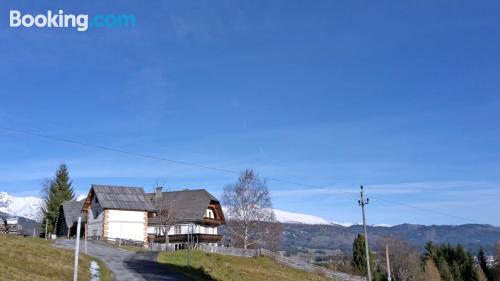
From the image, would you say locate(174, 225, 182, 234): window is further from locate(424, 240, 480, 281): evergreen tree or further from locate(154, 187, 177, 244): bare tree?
locate(424, 240, 480, 281): evergreen tree

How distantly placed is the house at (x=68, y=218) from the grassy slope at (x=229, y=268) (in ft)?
126

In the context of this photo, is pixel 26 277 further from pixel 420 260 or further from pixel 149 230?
pixel 420 260

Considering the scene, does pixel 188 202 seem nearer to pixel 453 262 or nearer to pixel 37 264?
pixel 37 264

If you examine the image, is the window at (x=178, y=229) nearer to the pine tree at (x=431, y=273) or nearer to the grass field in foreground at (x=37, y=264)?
the grass field in foreground at (x=37, y=264)

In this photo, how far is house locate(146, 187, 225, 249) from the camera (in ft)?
284

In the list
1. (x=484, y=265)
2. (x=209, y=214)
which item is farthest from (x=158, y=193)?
(x=484, y=265)

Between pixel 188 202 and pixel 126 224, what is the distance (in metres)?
13.2

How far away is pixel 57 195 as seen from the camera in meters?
108

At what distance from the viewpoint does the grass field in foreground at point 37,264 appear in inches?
1207

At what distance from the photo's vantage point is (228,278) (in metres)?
47.0

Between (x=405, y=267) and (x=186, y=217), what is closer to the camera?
(x=186, y=217)

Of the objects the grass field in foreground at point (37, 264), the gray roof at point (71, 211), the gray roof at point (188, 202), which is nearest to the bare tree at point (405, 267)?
the gray roof at point (188, 202)

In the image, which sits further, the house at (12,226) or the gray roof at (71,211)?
the gray roof at (71,211)

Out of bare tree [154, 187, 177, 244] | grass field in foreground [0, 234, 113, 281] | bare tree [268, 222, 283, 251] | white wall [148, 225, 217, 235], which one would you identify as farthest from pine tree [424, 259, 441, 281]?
grass field in foreground [0, 234, 113, 281]
